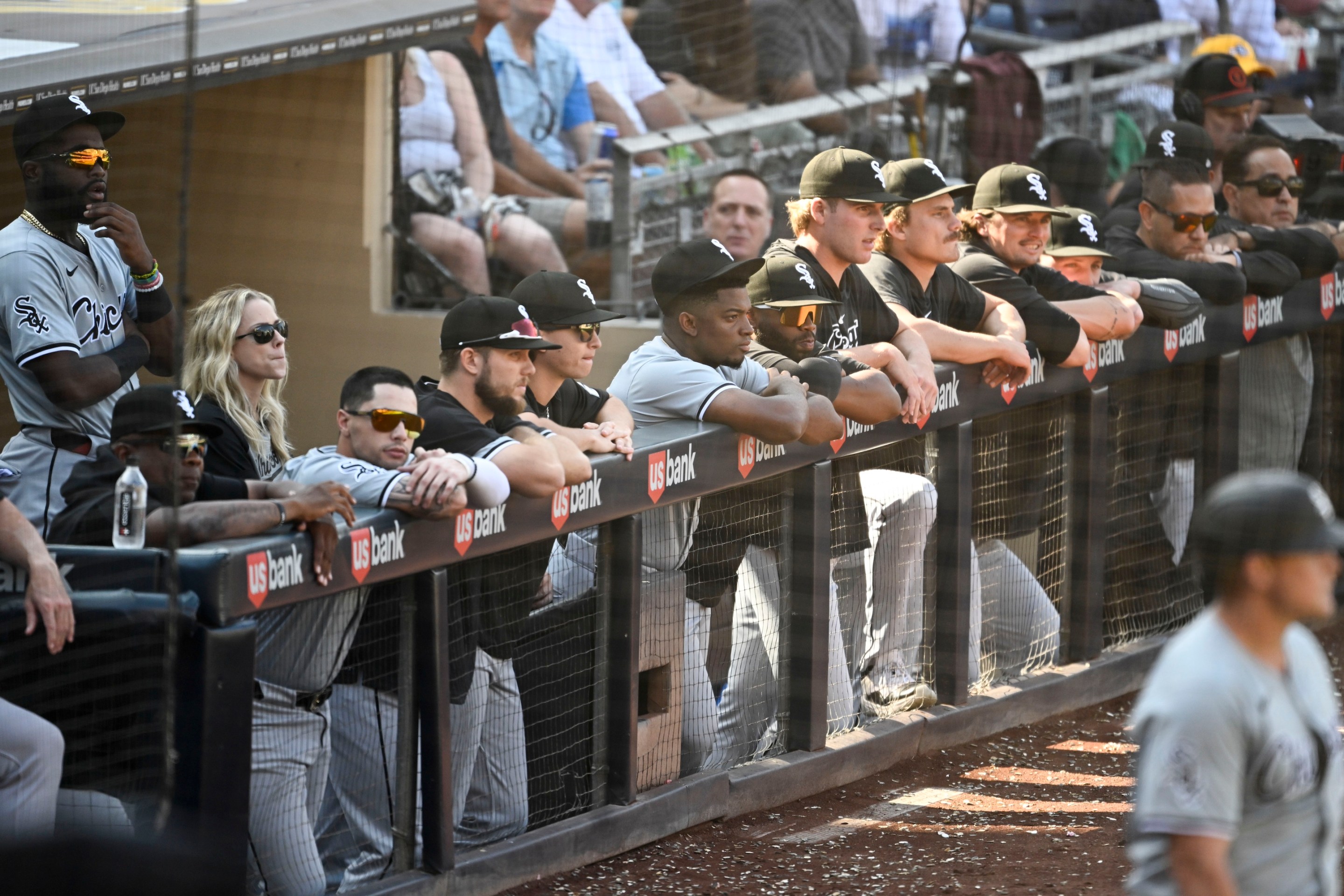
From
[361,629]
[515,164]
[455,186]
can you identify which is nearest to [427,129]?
[455,186]

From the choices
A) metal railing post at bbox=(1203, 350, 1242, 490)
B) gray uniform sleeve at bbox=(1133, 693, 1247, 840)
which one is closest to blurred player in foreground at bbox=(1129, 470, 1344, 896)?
gray uniform sleeve at bbox=(1133, 693, 1247, 840)

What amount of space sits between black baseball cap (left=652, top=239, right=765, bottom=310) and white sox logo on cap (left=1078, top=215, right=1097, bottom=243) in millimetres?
1866

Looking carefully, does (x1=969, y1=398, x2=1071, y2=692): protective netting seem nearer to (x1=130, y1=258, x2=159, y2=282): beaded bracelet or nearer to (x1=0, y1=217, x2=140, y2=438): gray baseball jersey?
(x1=130, y1=258, x2=159, y2=282): beaded bracelet

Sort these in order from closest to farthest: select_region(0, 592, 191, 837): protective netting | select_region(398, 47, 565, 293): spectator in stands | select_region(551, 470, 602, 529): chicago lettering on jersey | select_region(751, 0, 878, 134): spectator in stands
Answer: select_region(0, 592, 191, 837): protective netting, select_region(551, 470, 602, 529): chicago lettering on jersey, select_region(398, 47, 565, 293): spectator in stands, select_region(751, 0, 878, 134): spectator in stands

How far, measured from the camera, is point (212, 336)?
4.31m

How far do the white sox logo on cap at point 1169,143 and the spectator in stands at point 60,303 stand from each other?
13.5 ft

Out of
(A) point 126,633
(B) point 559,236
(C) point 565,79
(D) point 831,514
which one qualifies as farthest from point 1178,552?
(A) point 126,633

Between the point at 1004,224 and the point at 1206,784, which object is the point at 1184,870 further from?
Result: the point at 1004,224

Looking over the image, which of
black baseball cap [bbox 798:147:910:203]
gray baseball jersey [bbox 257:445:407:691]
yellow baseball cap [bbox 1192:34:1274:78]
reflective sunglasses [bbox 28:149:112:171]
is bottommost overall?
gray baseball jersey [bbox 257:445:407:691]

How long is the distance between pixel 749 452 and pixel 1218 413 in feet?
8.93

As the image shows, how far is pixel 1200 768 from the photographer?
2.35m

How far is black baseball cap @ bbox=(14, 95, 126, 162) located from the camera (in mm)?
4113

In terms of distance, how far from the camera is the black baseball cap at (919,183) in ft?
18.0

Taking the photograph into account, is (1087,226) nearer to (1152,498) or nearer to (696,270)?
(1152,498)
